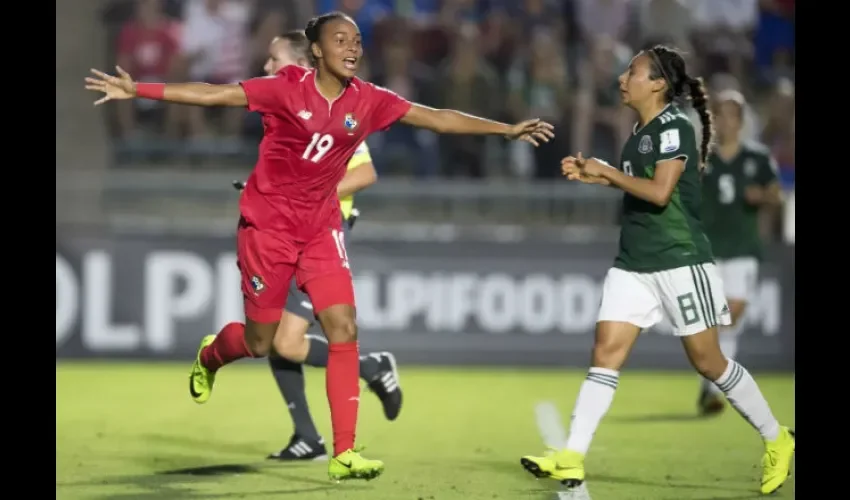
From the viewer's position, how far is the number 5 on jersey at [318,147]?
7055 mm

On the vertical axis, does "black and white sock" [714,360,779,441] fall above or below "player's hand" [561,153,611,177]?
below

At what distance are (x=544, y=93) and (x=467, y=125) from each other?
768cm

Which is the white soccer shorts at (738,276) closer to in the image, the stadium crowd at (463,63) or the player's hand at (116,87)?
the stadium crowd at (463,63)

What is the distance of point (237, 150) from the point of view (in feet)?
48.7

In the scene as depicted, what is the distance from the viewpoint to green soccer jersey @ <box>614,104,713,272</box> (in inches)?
280

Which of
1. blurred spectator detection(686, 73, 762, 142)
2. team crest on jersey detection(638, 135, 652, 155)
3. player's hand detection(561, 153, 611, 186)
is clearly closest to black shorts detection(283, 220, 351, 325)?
player's hand detection(561, 153, 611, 186)

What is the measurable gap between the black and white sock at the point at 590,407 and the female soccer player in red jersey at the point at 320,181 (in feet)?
3.23

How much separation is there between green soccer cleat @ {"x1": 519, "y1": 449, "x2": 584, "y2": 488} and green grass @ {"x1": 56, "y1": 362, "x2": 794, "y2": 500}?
0.13m

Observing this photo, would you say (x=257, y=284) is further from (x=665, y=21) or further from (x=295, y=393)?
(x=665, y=21)

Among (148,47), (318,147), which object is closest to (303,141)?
(318,147)

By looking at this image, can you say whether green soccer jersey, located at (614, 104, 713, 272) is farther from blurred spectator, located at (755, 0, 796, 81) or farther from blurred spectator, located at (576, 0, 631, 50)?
blurred spectator, located at (755, 0, 796, 81)

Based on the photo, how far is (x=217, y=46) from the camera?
14961 millimetres
